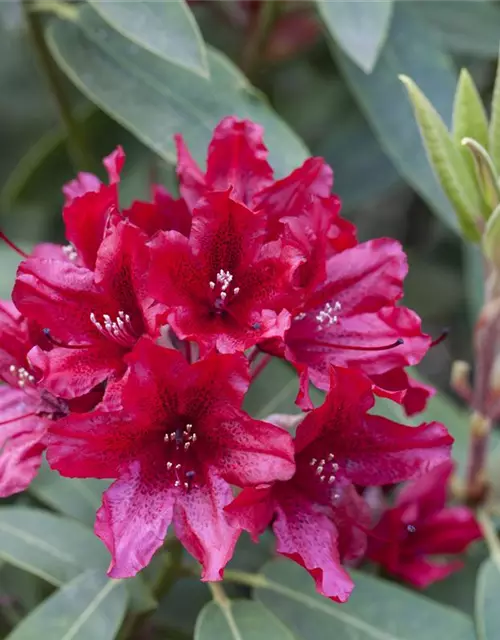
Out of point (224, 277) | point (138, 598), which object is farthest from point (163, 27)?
point (138, 598)

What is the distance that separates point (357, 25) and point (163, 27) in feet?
0.71

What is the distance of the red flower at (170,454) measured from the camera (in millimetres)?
844

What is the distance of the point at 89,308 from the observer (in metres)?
0.94

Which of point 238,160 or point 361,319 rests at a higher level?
point 238,160

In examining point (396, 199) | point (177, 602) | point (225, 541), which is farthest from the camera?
point (396, 199)

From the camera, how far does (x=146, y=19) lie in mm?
1056

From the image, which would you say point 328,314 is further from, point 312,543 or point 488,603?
point 488,603

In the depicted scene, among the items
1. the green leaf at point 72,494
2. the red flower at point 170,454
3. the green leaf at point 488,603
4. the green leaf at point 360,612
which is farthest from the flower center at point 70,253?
the green leaf at point 488,603

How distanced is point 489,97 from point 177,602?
103 cm

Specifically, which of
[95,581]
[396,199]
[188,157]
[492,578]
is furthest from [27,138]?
[492,578]

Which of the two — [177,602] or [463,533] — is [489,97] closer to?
[463,533]

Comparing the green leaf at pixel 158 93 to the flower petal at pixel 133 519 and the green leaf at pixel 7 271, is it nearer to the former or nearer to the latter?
the green leaf at pixel 7 271

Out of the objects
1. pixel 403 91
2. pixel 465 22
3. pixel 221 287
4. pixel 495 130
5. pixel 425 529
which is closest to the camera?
pixel 221 287

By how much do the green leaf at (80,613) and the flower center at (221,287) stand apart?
0.35m
